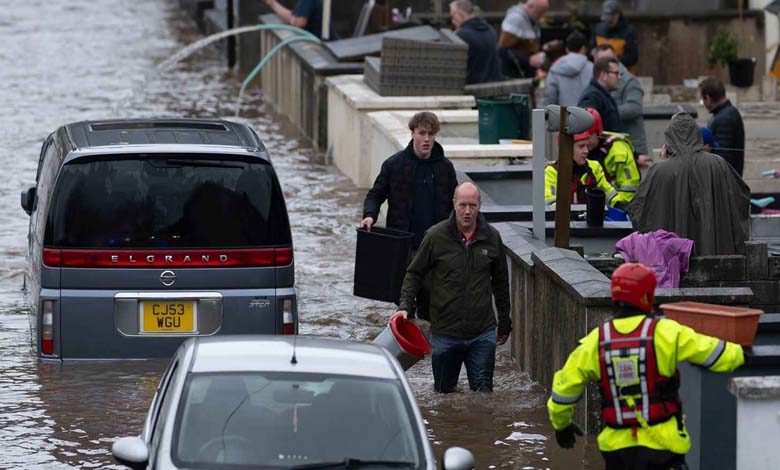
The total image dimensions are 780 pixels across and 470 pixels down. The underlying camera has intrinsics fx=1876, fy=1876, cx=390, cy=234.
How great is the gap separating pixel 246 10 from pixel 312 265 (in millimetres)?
19346

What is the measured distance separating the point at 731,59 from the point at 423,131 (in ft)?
48.4

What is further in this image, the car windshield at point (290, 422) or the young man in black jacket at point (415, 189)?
the young man in black jacket at point (415, 189)

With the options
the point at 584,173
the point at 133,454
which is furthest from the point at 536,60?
the point at 133,454

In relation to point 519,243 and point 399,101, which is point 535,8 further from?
point 519,243

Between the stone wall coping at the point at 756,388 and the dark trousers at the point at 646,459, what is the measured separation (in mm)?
814

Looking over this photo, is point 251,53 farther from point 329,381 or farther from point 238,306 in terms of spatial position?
→ point 329,381

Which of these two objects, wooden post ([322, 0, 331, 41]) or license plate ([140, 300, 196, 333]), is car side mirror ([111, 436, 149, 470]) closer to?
license plate ([140, 300, 196, 333])

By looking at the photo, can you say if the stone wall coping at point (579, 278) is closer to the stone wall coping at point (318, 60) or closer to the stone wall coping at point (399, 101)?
the stone wall coping at point (399, 101)

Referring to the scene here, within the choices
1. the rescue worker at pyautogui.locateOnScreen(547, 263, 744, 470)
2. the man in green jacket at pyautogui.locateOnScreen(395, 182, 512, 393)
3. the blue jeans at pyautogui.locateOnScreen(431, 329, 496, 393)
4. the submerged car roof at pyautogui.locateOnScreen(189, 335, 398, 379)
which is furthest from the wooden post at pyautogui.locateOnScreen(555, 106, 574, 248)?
→ the rescue worker at pyautogui.locateOnScreen(547, 263, 744, 470)

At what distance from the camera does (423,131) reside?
1334 cm

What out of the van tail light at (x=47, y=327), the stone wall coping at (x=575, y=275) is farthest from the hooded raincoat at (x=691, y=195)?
the van tail light at (x=47, y=327)

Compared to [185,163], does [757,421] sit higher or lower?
lower

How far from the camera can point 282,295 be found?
12.0 metres

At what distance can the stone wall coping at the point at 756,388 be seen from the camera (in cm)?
894
